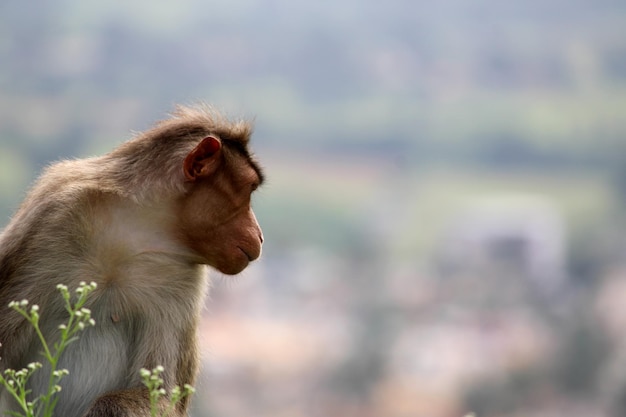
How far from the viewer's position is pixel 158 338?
568cm

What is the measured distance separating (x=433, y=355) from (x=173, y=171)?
197 feet

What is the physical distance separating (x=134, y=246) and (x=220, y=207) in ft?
1.51

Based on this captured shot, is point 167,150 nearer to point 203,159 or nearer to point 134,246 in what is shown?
point 203,159

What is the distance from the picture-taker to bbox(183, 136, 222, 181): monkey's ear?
5578 mm

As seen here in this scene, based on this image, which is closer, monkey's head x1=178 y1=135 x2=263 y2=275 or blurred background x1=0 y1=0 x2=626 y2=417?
monkey's head x1=178 y1=135 x2=263 y2=275

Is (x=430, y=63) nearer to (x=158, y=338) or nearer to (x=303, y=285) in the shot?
(x=303, y=285)

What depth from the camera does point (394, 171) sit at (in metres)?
102

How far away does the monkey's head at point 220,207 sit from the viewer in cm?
555

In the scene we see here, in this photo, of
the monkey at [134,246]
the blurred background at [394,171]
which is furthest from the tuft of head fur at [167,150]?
the blurred background at [394,171]

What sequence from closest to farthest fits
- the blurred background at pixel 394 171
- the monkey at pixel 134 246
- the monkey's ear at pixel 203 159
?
1. the monkey at pixel 134 246
2. the monkey's ear at pixel 203 159
3. the blurred background at pixel 394 171

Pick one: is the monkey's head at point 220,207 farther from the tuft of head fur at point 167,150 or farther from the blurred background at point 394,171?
the blurred background at point 394,171

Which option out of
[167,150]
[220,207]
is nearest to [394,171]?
[167,150]

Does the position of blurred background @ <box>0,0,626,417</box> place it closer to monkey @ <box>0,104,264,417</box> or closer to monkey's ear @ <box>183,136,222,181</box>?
monkey @ <box>0,104,264,417</box>

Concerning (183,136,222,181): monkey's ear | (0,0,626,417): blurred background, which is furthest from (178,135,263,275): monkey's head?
(0,0,626,417): blurred background
